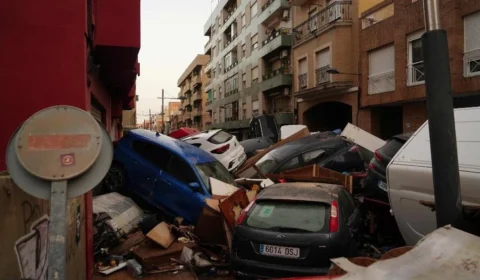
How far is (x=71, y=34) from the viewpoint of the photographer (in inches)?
193

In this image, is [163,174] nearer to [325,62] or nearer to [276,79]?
[325,62]

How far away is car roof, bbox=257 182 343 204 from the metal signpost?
313 cm

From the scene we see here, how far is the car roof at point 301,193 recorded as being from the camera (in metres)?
5.27

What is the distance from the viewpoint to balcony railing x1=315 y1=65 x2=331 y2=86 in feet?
74.9

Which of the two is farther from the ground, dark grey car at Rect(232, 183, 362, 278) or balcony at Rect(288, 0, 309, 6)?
balcony at Rect(288, 0, 309, 6)

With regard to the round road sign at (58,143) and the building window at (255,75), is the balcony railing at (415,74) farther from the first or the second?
the building window at (255,75)

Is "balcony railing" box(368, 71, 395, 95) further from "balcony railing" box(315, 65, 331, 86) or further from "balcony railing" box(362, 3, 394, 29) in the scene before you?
"balcony railing" box(315, 65, 331, 86)

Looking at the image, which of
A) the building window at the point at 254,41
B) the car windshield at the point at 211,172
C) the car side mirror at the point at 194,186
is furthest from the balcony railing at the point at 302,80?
the car side mirror at the point at 194,186

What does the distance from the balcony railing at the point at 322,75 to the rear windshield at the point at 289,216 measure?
59.5ft

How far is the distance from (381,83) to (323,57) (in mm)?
5435

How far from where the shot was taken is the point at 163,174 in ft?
27.3

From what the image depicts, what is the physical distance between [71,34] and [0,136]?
4.81 ft

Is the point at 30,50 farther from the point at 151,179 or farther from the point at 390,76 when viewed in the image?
the point at 390,76

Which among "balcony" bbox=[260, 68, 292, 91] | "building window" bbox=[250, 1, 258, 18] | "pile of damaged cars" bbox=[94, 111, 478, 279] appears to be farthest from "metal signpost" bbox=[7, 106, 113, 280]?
"building window" bbox=[250, 1, 258, 18]
